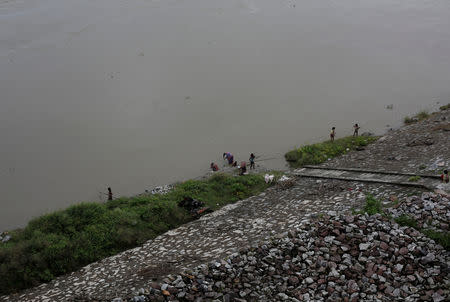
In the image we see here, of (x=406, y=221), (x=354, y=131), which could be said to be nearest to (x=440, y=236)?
(x=406, y=221)

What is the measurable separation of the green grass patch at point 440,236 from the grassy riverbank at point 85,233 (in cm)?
685

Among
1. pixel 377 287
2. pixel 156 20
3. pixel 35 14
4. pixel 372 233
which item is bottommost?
pixel 377 287

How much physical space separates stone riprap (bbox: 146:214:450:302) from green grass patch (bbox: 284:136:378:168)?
839 cm

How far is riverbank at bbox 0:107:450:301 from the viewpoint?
9.09m

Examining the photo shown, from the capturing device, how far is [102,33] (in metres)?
34.0

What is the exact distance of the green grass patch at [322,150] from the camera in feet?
56.1

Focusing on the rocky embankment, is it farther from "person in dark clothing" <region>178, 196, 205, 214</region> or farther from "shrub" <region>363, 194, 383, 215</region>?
"person in dark clothing" <region>178, 196, 205, 214</region>

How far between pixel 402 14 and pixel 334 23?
910 cm

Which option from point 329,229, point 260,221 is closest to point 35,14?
point 260,221

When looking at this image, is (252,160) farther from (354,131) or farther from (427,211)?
(427,211)

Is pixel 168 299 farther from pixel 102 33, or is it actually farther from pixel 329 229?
pixel 102 33

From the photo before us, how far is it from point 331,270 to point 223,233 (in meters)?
3.97

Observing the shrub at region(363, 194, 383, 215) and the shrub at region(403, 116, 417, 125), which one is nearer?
the shrub at region(363, 194, 383, 215)

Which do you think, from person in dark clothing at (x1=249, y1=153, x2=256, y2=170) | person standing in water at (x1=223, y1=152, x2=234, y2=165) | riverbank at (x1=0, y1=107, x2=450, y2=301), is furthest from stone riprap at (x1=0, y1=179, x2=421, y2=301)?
person standing in water at (x1=223, y1=152, x2=234, y2=165)
